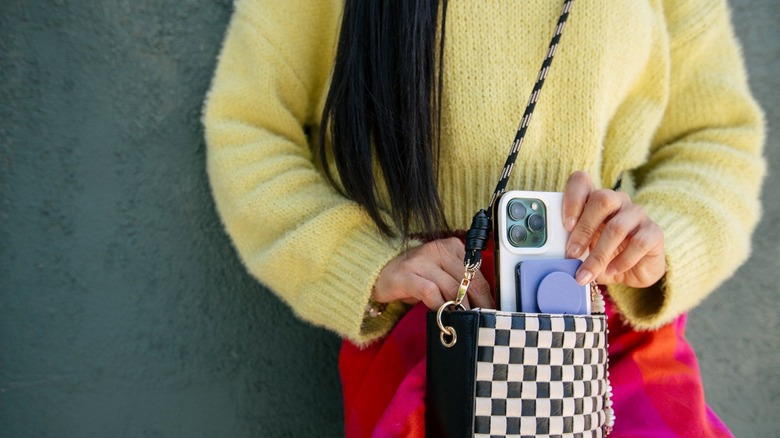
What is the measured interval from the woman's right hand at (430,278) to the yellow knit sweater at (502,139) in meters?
0.02

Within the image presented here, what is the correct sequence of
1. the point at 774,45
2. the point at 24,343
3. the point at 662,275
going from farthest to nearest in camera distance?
the point at 774,45
the point at 24,343
the point at 662,275

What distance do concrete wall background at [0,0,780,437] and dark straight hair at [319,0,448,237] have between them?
0.95 ft

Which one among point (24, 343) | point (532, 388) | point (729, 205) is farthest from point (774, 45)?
point (24, 343)

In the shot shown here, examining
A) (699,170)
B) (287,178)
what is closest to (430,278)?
(287,178)

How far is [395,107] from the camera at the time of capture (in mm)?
726

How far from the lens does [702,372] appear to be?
1.15 metres

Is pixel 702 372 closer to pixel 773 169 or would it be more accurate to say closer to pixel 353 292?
pixel 773 169

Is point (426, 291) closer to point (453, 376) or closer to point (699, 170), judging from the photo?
point (453, 376)

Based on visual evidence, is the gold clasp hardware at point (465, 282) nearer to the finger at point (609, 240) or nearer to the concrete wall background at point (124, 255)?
the finger at point (609, 240)

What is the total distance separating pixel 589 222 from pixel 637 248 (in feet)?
0.24

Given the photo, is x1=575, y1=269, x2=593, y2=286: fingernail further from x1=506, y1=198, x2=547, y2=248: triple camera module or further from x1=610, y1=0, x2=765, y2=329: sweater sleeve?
x1=610, y1=0, x2=765, y2=329: sweater sleeve

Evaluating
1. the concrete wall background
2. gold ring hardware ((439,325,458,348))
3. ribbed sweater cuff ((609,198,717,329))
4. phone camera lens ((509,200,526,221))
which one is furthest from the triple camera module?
the concrete wall background

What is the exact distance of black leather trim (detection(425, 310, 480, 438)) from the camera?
0.53 meters

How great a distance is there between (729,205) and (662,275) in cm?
17
